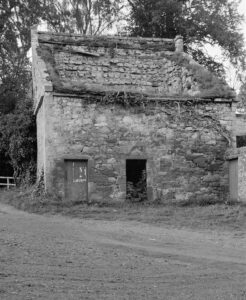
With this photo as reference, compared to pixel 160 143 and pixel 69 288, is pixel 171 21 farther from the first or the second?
pixel 69 288

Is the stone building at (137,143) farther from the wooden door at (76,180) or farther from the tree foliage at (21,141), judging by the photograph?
the tree foliage at (21,141)

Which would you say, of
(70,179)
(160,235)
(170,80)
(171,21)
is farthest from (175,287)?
(171,21)

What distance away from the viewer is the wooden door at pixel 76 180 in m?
17.7

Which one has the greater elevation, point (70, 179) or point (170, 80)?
point (170, 80)

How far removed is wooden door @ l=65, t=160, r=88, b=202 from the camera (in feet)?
58.1

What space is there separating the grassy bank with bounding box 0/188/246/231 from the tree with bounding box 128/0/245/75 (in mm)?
15443

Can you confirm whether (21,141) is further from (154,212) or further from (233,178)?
(233,178)

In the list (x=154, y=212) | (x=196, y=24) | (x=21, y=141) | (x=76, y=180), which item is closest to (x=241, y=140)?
(x=196, y=24)

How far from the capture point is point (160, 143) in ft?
60.2

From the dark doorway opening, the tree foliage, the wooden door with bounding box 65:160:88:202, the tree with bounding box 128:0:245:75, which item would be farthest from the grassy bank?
the tree with bounding box 128:0:245:75

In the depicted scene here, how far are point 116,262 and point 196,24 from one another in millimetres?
23728

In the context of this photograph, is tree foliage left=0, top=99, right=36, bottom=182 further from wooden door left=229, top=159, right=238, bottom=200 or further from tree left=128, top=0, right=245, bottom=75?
tree left=128, top=0, right=245, bottom=75

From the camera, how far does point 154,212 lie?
16031mm

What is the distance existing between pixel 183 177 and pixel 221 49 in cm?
1565
